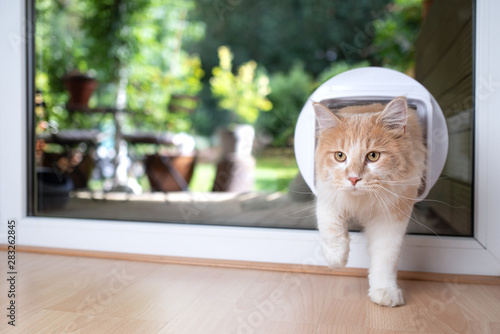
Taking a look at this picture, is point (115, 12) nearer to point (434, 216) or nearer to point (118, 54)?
point (118, 54)

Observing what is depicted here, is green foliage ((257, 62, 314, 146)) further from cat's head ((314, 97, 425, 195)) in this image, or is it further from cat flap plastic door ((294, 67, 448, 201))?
cat's head ((314, 97, 425, 195))

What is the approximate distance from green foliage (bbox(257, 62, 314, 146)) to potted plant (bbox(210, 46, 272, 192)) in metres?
0.11

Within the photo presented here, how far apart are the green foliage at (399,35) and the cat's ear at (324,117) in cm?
170

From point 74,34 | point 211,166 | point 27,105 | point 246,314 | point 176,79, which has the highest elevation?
point 74,34

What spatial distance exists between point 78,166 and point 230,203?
1283 mm

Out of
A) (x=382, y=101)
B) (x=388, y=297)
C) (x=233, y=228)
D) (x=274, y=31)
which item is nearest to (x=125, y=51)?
(x=274, y=31)

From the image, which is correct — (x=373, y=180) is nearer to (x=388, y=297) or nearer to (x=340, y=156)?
(x=340, y=156)

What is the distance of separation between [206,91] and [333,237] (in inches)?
158

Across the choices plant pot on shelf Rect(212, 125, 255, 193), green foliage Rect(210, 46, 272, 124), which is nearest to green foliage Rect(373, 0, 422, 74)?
plant pot on shelf Rect(212, 125, 255, 193)

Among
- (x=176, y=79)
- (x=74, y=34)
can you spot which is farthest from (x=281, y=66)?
(x=74, y=34)

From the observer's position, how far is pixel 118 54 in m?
3.74

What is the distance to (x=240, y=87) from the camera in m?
4.70

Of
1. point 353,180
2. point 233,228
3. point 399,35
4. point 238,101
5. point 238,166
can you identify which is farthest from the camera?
point 238,101

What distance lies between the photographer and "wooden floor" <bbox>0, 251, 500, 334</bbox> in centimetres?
89
